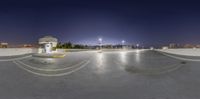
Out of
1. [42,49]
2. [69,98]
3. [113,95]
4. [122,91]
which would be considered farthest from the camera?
[42,49]

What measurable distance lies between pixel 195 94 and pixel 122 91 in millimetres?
2428

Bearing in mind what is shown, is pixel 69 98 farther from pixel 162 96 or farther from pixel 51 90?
pixel 162 96

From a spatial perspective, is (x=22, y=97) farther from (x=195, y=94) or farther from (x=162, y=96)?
(x=195, y=94)

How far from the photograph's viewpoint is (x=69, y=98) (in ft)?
19.2

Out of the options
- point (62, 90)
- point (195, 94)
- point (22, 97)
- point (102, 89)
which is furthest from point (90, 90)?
point (195, 94)

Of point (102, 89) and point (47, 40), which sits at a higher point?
point (47, 40)

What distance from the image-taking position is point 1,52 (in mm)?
27031

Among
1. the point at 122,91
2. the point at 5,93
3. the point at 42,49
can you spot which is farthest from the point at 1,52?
the point at 122,91

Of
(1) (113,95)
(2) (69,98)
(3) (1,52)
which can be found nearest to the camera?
(2) (69,98)

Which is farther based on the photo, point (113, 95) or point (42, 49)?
point (42, 49)

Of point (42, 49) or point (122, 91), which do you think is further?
point (42, 49)

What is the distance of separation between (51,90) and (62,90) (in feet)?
1.36

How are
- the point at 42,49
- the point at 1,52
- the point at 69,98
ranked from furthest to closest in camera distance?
1. the point at 42,49
2. the point at 1,52
3. the point at 69,98

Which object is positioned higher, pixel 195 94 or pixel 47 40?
pixel 47 40
